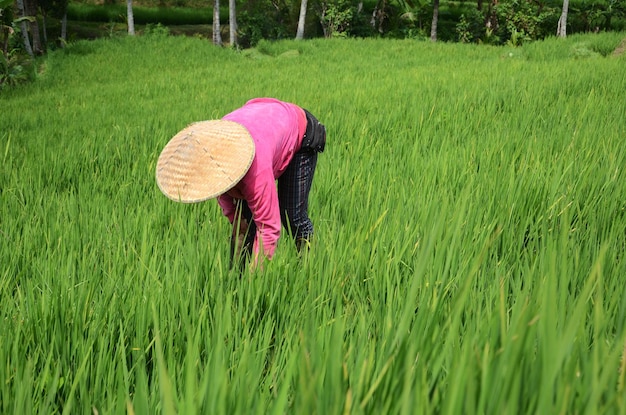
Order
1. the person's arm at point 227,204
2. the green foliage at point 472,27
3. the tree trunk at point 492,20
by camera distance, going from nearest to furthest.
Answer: the person's arm at point 227,204 < the tree trunk at point 492,20 < the green foliage at point 472,27

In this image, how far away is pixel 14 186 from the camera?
248cm

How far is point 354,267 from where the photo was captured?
4.32ft

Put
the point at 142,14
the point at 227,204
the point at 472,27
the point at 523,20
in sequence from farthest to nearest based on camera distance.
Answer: the point at 142,14 → the point at 472,27 → the point at 523,20 → the point at 227,204

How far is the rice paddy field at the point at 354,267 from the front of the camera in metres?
0.58

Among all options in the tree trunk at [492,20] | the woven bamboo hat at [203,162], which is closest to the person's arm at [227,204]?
the woven bamboo hat at [203,162]

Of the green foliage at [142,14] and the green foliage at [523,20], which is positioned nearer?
the green foliage at [523,20]

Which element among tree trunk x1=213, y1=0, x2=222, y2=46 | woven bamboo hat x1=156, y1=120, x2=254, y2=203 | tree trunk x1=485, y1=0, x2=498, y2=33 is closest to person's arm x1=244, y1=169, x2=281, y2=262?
woven bamboo hat x1=156, y1=120, x2=254, y2=203

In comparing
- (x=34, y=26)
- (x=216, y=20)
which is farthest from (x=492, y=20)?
(x=34, y=26)

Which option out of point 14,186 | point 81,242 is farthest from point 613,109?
point 14,186

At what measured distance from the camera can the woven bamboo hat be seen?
135cm

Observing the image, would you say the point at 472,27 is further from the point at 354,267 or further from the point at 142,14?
the point at 354,267

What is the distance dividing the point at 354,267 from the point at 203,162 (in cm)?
48

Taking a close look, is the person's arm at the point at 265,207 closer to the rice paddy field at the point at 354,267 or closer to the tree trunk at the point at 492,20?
the rice paddy field at the point at 354,267

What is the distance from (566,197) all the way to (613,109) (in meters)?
2.29
